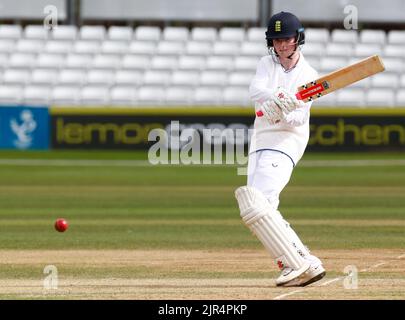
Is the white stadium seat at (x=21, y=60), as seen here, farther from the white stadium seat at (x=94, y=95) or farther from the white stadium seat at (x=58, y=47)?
the white stadium seat at (x=94, y=95)

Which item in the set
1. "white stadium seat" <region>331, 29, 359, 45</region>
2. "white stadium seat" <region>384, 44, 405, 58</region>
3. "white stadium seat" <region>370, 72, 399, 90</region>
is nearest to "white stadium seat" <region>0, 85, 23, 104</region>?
"white stadium seat" <region>331, 29, 359, 45</region>

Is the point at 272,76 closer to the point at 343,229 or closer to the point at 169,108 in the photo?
the point at 343,229

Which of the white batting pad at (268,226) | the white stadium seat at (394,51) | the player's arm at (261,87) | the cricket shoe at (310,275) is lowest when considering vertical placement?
the cricket shoe at (310,275)

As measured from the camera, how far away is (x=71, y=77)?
2558cm

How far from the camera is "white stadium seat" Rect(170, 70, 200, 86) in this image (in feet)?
83.0

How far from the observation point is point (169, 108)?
23.1 meters

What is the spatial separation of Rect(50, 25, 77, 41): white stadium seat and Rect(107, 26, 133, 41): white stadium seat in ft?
2.53

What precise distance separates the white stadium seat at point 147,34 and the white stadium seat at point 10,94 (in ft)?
9.72

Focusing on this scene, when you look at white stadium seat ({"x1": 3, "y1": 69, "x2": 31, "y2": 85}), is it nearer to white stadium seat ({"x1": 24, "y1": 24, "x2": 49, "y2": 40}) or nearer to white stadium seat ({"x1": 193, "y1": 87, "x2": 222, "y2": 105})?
white stadium seat ({"x1": 24, "y1": 24, "x2": 49, "y2": 40})

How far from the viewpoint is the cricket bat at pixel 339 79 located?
7578 millimetres

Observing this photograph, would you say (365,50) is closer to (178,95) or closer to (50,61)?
(178,95)

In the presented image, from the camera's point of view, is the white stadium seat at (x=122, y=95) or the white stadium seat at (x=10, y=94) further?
the white stadium seat at (x=10, y=94)

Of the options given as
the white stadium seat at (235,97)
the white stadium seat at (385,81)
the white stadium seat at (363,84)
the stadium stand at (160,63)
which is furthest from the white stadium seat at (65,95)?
the white stadium seat at (385,81)

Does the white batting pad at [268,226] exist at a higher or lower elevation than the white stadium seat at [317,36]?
lower
